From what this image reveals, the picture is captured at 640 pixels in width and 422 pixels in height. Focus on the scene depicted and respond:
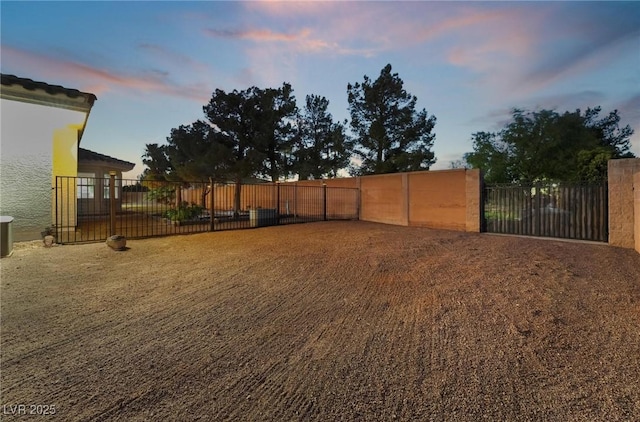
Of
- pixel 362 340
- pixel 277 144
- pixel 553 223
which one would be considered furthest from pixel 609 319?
pixel 277 144

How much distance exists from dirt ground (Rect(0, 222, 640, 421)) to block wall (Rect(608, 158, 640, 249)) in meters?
2.48

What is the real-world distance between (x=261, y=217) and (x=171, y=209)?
576 centimetres

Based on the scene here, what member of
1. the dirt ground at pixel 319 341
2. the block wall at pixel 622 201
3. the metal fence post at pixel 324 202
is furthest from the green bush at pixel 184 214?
the block wall at pixel 622 201

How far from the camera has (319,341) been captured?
2762 millimetres

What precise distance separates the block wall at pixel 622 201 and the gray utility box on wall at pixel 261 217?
11026 mm

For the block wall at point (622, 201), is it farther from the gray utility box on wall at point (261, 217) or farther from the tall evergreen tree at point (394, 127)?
the tall evergreen tree at point (394, 127)

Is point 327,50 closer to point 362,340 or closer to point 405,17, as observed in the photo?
point 405,17

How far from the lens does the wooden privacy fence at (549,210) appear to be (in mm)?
7980

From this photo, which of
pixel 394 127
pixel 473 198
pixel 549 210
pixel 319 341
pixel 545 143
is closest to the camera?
pixel 319 341

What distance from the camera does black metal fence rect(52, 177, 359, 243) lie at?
8.28 metres

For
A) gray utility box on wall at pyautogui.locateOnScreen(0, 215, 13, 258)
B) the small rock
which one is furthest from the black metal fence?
gray utility box on wall at pyautogui.locateOnScreen(0, 215, 13, 258)

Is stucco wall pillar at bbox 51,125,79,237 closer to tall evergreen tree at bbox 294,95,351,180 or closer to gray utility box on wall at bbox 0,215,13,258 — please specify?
gray utility box on wall at bbox 0,215,13,258

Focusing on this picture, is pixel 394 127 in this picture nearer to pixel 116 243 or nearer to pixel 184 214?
pixel 184 214

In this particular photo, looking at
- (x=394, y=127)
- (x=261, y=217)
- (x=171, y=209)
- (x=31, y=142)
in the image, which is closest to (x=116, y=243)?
(x=31, y=142)
